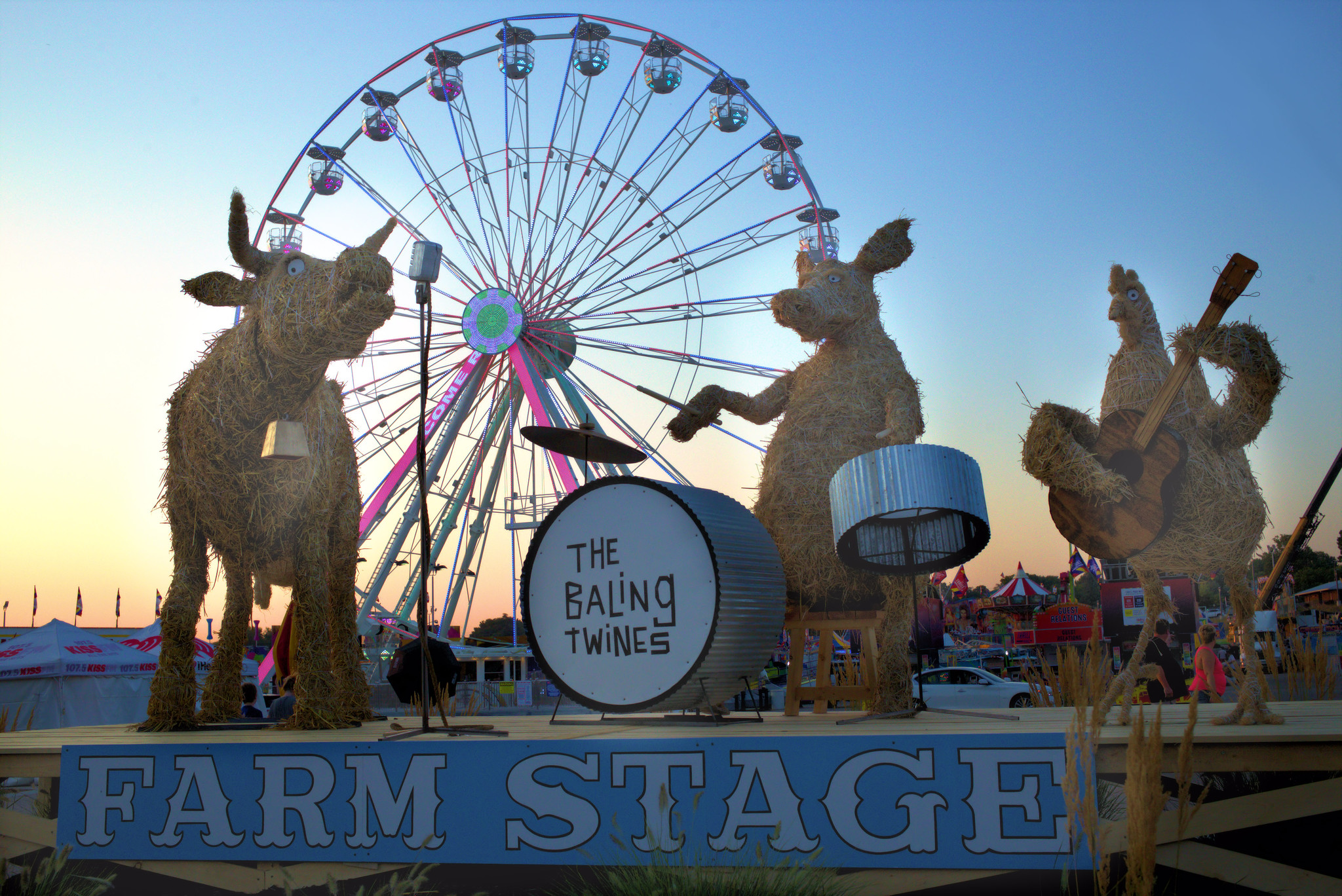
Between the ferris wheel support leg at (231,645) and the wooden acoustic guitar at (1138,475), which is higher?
the wooden acoustic guitar at (1138,475)

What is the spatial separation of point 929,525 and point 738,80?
415 inches

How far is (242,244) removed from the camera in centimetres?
446

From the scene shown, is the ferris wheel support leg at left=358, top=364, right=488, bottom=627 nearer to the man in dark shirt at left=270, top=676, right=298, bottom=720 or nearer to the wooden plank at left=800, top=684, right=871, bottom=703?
the man in dark shirt at left=270, top=676, right=298, bottom=720

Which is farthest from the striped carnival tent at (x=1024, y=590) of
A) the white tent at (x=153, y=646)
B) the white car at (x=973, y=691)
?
the white tent at (x=153, y=646)

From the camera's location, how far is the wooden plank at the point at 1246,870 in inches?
107

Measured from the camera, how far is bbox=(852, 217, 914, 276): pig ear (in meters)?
5.18

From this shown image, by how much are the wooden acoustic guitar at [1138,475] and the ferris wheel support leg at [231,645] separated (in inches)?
158

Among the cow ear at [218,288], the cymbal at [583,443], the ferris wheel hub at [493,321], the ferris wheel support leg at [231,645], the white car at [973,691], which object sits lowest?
the white car at [973,691]

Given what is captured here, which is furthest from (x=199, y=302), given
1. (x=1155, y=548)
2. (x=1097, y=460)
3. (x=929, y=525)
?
(x=1155, y=548)

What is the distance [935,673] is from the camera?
53.2 ft

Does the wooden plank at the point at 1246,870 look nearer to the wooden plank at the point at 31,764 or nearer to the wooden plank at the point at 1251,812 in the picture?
the wooden plank at the point at 1251,812

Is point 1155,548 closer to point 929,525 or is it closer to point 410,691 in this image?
point 929,525

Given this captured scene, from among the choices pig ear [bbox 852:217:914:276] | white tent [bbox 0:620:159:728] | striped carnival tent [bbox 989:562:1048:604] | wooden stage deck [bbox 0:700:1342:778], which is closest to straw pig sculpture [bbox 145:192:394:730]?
wooden stage deck [bbox 0:700:1342:778]

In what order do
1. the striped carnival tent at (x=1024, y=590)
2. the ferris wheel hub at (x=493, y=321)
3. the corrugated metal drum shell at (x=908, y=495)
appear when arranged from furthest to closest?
the striped carnival tent at (x=1024, y=590) → the ferris wheel hub at (x=493, y=321) → the corrugated metal drum shell at (x=908, y=495)
